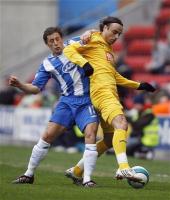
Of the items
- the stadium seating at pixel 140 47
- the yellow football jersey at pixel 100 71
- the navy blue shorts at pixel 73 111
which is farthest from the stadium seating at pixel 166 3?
the navy blue shorts at pixel 73 111

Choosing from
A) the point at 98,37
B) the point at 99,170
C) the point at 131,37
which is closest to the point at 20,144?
the point at 131,37

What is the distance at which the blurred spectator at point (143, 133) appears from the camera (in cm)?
2170

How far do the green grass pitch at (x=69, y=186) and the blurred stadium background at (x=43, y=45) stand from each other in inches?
359

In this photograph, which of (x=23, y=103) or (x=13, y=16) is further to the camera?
(x=13, y=16)

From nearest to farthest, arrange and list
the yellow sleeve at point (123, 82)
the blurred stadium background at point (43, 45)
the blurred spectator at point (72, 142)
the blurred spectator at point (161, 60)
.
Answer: the yellow sleeve at point (123, 82) < the blurred spectator at point (72, 142) < the blurred stadium background at point (43, 45) < the blurred spectator at point (161, 60)

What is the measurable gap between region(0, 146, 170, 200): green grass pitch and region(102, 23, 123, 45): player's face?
1.88 meters

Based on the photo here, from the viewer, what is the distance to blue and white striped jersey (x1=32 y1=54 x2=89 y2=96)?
1253 centimetres

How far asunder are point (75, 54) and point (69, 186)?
166cm

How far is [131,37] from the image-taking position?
32.5 meters

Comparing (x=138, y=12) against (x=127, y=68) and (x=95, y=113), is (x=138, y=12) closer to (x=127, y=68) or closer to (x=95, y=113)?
(x=127, y=68)

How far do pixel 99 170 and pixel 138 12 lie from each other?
57.5 feet

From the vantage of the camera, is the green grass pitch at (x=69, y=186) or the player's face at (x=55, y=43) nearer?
the green grass pitch at (x=69, y=186)

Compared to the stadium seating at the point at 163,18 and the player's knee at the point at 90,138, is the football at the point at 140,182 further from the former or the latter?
the stadium seating at the point at 163,18

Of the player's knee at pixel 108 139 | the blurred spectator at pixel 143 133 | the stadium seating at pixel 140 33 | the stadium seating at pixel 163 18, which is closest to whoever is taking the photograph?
the player's knee at pixel 108 139
